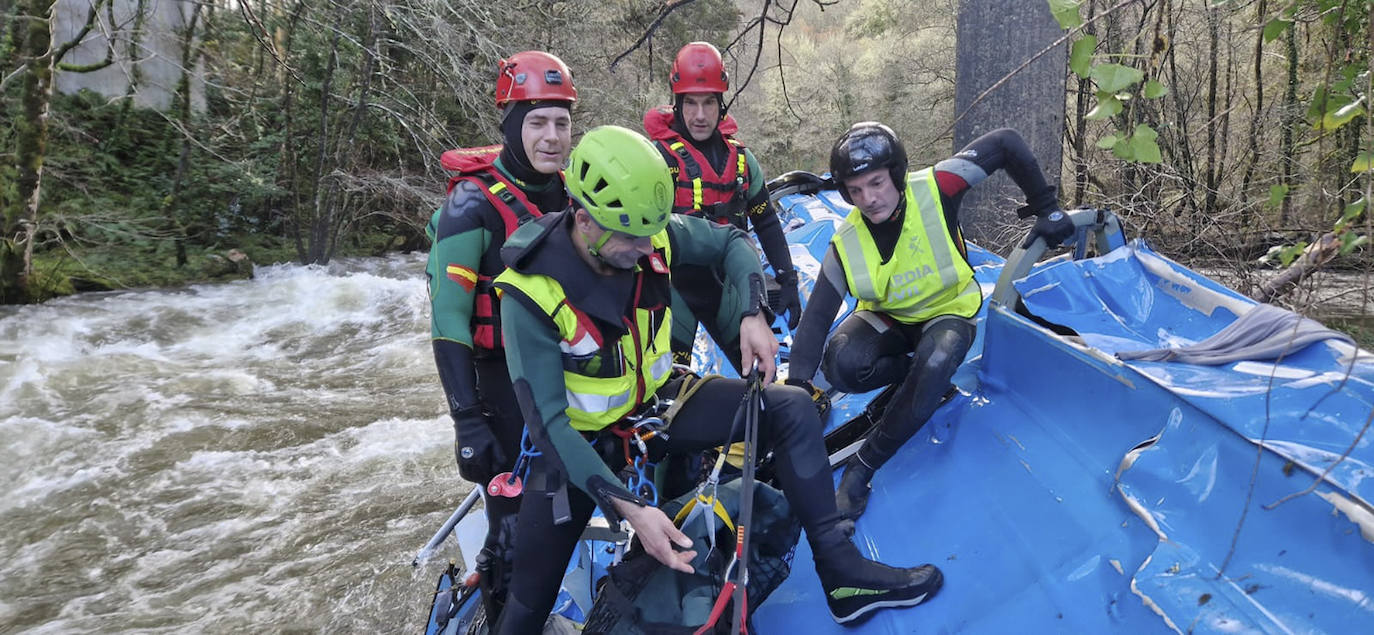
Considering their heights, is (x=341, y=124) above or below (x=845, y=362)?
above

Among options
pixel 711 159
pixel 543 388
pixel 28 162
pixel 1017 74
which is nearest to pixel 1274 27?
pixel 543 388

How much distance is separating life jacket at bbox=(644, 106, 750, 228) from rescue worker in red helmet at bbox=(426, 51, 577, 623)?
115 cm

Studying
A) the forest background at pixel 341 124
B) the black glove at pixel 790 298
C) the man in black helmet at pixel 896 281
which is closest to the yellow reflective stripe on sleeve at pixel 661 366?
the man in black helmet at pixel 896 281

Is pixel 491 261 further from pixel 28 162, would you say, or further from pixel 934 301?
pixel 28 162

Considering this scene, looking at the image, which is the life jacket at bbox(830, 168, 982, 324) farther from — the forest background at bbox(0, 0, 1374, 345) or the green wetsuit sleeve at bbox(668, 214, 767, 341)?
the forest background at bbox(0, 0, 1374, 345)

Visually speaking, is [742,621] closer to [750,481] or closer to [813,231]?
[750,481]

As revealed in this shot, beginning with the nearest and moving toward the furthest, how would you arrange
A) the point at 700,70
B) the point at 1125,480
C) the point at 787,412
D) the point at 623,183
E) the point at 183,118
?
the point at 623,183
the point at 1125,480
the point at 787,412
the point at 700,70
the point at 183,118

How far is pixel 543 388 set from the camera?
2076mm

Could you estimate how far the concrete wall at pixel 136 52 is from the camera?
33.1ft

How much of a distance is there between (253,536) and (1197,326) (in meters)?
4.70

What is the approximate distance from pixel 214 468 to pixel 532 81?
427 centimetres

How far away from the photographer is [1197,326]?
9.18 ft

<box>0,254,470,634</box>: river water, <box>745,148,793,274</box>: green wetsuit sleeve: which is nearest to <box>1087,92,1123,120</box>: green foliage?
<box>745,148,793,274</box>: green wetsuit sleeve

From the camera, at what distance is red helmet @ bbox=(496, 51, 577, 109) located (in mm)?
2709
